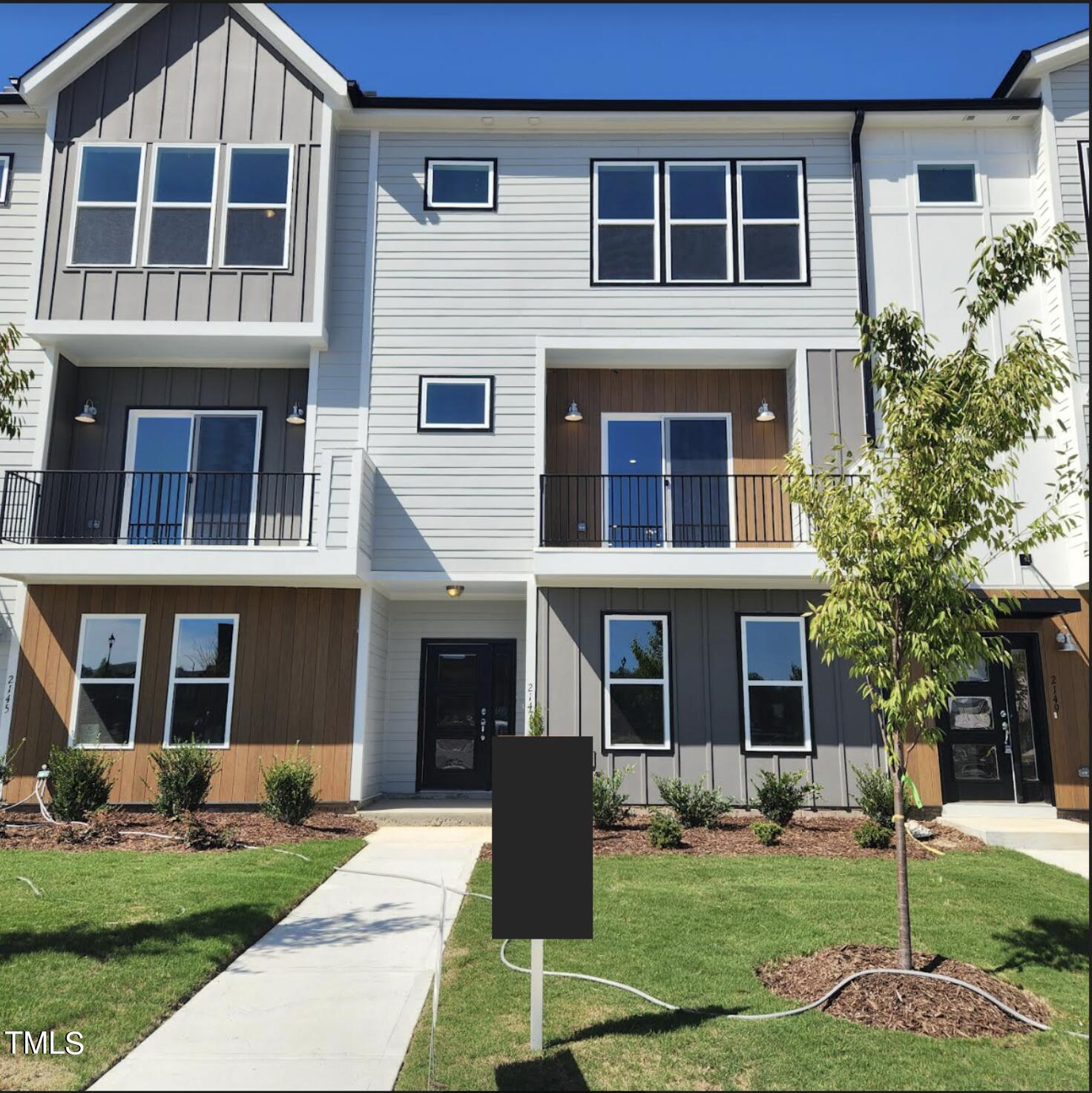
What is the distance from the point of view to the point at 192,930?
19.4 feet

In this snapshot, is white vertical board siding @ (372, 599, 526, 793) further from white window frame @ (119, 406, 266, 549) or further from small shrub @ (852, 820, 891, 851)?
small shrub @ (852, 820, 891, 851)

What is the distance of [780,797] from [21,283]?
1247 centimetres

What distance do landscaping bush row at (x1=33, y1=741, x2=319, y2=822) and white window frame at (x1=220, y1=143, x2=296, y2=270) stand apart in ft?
21.4

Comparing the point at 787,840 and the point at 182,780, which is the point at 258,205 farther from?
the point at 787,840

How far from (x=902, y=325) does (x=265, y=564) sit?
804 cm

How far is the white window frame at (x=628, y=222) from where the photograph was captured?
12.7 meters

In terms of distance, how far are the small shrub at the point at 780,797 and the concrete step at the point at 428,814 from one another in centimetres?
323

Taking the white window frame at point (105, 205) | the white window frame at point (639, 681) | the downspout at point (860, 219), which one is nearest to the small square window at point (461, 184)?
the white window frame at point (105, 205)

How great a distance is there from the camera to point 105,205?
12.5m

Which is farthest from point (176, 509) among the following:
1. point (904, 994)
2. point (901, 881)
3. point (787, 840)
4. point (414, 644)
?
point (904, 994)

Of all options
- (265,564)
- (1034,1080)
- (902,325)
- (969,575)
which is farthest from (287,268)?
(1034,1080)

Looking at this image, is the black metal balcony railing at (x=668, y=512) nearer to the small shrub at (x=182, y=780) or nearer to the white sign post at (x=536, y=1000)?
the small shrub at (x=182, y=780)

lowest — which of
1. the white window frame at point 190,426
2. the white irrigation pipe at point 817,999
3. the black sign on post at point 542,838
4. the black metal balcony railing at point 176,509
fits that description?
the white irrigation pipe at point 817,999

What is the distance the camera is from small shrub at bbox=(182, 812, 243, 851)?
29.0 feet
